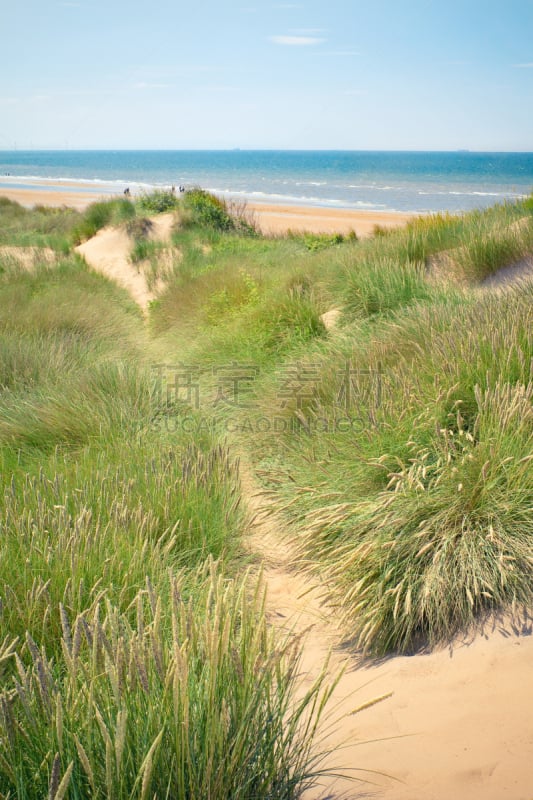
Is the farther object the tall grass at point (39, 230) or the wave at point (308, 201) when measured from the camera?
the wave at point (308, 201)

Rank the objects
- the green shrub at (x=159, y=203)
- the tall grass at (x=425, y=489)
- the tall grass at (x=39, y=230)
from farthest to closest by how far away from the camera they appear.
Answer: the green shrub at (x=159, y=203) → the tall grass at (x=39, y=230) → the tall grass at (x=425, y=489)

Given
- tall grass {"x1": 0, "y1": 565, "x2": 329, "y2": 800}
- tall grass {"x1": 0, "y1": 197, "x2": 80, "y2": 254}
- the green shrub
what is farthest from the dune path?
the green shrub

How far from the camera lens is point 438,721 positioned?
240 cm

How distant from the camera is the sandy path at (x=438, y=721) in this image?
6.84 feet

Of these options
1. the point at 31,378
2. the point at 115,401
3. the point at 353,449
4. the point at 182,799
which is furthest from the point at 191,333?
Result: the point at 182,799

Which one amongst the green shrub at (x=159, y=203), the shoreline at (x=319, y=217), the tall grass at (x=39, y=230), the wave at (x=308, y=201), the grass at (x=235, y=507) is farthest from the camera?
the wave at (x=308, y=201)

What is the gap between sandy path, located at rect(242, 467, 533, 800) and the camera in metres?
2.09

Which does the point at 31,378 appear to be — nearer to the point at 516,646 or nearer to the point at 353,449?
the point at 353,449

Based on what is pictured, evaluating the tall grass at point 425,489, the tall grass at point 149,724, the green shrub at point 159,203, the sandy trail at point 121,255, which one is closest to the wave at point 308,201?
the green shrub at point 159,203

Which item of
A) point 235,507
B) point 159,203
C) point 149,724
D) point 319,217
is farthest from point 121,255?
point 319,217

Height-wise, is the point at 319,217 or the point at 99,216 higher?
the point at 319,217

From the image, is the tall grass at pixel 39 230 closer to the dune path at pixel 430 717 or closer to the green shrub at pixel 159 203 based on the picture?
the green shrub at pixel 159 203

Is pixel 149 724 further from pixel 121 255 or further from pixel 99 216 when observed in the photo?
pixel 99 216

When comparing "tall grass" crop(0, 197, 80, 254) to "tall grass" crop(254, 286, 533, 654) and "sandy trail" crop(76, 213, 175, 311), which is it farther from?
"tall grass" crop(254, 286, 533, 654)
